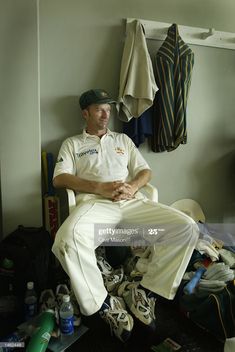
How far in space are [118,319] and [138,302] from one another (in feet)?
0.49

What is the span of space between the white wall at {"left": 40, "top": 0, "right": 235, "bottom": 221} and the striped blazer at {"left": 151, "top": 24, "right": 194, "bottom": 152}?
0.61 ft

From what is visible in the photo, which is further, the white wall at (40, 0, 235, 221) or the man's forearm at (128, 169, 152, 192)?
the white wall at (40, 0, 235, 221)

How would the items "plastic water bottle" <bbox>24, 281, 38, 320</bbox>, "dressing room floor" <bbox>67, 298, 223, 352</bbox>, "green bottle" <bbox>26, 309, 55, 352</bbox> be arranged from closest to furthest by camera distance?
1. "green bottle" <bbox>26, 309, 55, 352</bbox>
2. "dressing room floor" <bbox>67, 298, 223, 352</bbox>
3. "plastic water bottle" <bbox>24, 281, 38, 320</bbox>

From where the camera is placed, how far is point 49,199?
2008mm

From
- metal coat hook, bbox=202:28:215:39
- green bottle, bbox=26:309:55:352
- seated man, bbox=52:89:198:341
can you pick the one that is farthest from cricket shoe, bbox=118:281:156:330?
metal coat hook, bbox=202:28:215:39

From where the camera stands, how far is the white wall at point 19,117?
69.9 inches

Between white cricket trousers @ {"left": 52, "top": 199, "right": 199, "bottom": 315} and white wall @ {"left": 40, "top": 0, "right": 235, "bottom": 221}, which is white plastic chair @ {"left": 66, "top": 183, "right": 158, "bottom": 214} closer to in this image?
white cricket trousers @ {"left": 52, "top": 199, "right": 199, "bottom": 315}

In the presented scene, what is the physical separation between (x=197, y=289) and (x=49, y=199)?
44.7 inches

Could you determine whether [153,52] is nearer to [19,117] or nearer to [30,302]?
[19,117]

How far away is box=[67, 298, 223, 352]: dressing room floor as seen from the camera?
1372 mm

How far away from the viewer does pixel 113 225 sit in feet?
5.65

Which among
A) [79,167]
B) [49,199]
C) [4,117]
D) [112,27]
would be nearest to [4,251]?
[49,199]

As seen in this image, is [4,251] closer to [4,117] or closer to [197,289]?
[4,117]

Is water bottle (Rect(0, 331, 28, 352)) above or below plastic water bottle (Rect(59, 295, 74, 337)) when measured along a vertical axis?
below
